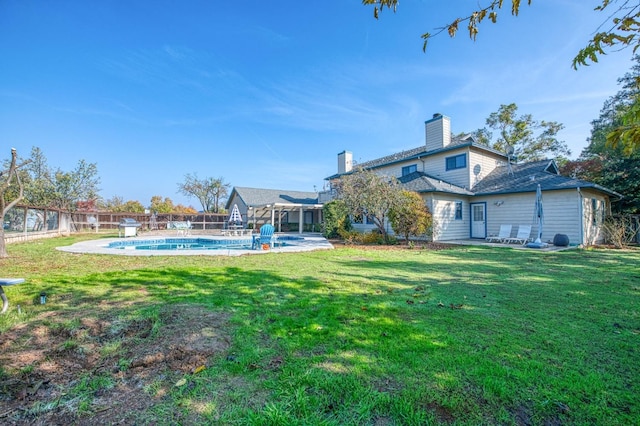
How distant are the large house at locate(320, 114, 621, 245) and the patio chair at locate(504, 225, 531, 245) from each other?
20.4 inches

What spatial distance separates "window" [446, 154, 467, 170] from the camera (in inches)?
673

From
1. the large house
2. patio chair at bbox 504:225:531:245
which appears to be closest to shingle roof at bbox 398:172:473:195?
the large house

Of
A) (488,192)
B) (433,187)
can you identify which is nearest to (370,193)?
(433,187)

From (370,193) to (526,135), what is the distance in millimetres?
21784

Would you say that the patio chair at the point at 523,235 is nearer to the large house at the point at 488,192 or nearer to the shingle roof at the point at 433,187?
the large house at the point at 488,192

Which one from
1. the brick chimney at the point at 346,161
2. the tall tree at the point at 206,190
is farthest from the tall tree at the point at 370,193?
the tall tree at the point at 206,190

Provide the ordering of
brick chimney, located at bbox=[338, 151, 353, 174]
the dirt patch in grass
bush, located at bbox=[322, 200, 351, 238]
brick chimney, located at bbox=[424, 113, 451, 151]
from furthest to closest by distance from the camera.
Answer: brick chimney, located at bbox=[338, 151, 353, 174] < brick chimney, located at bbox=[424, 113, 451, 151] < bush, located at bbox=[322, 200, 351, 238] < the dirt patch in grass

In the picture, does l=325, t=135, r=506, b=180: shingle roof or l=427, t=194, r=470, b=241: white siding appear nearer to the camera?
l=427, t=194, r=470, b=241: white siding

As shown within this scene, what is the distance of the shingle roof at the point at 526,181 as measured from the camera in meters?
13.4

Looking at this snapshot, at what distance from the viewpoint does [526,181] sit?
49.8 ft

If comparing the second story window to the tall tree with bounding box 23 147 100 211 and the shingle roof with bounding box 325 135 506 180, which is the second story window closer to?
the shingle roof with bounding box 325 135 506 180

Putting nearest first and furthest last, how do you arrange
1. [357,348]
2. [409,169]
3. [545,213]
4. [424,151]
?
[357,348], [545,213], [424,151], [409,169]

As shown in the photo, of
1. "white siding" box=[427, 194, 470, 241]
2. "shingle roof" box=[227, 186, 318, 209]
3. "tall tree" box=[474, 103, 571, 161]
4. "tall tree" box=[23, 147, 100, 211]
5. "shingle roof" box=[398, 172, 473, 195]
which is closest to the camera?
"shingle roof" box=[398, 172, 473, 195]

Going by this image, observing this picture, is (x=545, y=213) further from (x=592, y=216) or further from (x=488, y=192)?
(x=488, y=192)
